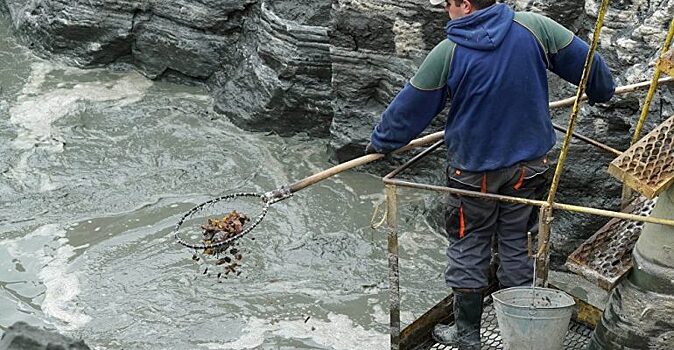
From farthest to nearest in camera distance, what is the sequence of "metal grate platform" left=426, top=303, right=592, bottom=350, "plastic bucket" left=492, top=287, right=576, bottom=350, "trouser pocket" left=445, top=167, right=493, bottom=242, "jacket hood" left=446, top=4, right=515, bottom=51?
"metal grate platform" left=426, top=303, right=592, bottom=350 < "trouser pocket" left=445, top=167, right=493, bottom=242 < "jacket hood" left=446, top=4, right=515, bottom=51 < "plastic bucket" left=492, top=287, right=576, bottom=350

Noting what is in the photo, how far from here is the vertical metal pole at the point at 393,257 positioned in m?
4.38

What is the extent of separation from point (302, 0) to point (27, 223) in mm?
3045

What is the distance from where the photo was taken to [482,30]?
13.9 ft

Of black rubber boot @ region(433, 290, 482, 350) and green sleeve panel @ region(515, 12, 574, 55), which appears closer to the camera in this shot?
green sleeve panel @ region(515, 12, 574, 55)

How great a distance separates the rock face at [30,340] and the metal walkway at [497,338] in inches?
70.4

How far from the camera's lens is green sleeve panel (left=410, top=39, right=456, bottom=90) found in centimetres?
426

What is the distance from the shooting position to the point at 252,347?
5652 millimetres

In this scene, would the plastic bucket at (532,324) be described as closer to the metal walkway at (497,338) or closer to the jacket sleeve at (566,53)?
the metal walkway at (497,338)

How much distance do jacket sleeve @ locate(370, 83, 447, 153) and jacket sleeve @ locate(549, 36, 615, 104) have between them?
61 centimetres

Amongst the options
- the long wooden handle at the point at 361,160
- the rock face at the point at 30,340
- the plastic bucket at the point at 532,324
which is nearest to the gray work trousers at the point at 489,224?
the long wooden handle at the point at 361,160

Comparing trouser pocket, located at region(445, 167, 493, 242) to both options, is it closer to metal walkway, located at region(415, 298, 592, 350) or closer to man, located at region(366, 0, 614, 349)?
man, located at region(366, 0, 614, 349)

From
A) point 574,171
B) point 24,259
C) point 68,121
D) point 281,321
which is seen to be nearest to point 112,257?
point 24,259

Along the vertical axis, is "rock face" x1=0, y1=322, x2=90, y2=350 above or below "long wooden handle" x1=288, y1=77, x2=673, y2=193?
below

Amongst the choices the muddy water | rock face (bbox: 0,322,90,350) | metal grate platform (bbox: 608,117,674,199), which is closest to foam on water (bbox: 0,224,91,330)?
the muddy water
